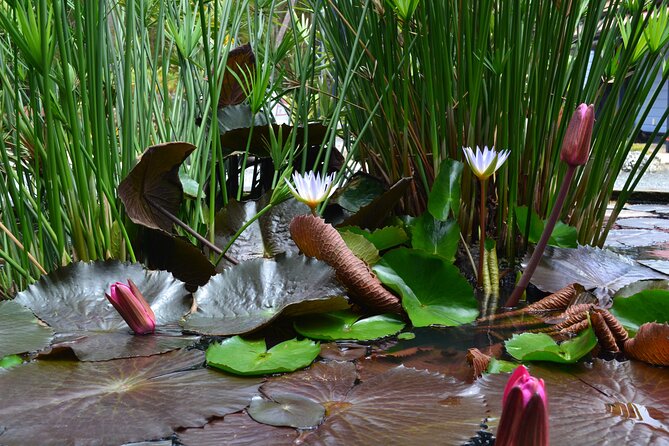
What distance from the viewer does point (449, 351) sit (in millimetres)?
896

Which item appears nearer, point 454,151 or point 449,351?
point 449,351

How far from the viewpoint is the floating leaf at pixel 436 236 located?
3.92 ft

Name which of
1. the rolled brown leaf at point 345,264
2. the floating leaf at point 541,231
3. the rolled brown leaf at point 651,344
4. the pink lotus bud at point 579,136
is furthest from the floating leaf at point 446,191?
the rolled brown leaf at point 651,344

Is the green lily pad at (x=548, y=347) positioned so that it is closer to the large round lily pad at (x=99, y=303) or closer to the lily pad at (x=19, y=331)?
the large round lily pad at (x=99, y=303)

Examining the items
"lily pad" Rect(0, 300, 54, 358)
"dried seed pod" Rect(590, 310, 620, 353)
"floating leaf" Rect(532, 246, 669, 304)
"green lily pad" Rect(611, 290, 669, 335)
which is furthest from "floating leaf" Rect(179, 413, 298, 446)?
"floating leaf" Rect(532, 246, 669, 304)

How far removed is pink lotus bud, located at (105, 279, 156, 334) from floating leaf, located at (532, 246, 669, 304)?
0.69m

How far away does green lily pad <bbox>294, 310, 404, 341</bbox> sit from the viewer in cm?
94

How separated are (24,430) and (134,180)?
521mm

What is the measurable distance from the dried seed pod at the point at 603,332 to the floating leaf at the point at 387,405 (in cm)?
26

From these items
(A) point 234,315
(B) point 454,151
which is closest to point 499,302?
(B) point 454,151

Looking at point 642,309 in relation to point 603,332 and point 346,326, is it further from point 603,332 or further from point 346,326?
point 346,326

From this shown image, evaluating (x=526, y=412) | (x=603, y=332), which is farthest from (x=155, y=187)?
(x=526, y=412)

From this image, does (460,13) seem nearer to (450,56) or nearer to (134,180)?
(450,56)

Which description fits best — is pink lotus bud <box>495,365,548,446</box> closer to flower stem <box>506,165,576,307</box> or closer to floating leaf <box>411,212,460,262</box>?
flower stem <box>506,165,576,307</box>
